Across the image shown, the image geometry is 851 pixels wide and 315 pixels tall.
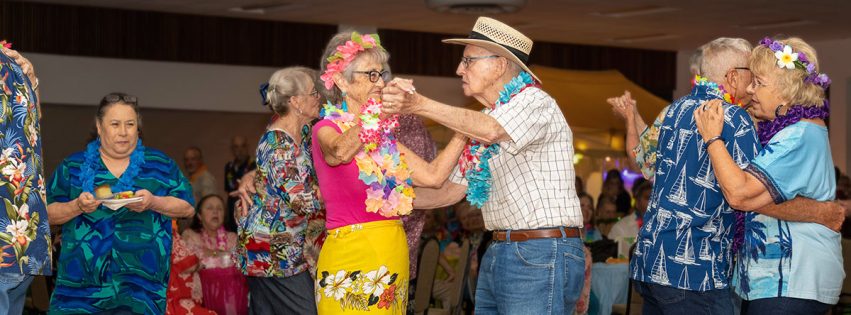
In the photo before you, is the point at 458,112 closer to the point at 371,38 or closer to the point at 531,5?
the point at 371,38

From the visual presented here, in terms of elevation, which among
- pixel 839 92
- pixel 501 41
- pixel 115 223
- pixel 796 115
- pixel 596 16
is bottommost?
pixel 115 223

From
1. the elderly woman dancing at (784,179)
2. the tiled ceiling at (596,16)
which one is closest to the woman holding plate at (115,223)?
the elderly woman dancing at (784,179)

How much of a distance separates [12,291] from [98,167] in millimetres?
1300

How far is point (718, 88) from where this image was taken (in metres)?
3.96

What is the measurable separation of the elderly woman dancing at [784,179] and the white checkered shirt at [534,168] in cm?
45

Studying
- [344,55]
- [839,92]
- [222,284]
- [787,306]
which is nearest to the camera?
[787,306]

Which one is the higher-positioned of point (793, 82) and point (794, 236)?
point (793, 82)

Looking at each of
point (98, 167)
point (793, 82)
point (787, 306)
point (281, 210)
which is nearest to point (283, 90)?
point (281, 210)

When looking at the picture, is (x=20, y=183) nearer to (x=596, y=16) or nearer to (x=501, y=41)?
(x=501, y=41)

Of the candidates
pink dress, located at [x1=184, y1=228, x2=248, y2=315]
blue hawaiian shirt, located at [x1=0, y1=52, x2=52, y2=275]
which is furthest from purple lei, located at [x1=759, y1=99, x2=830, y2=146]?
pink dress, located at [x1=184, y1=228, x2=248, y2=315]

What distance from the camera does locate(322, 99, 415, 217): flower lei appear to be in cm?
363

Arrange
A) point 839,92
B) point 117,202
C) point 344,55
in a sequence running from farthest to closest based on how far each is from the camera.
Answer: point 839,92 < point 117,202 < point 344,55

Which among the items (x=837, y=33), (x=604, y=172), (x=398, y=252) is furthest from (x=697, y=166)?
(x=837, y=33)

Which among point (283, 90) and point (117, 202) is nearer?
point (117, 202)
